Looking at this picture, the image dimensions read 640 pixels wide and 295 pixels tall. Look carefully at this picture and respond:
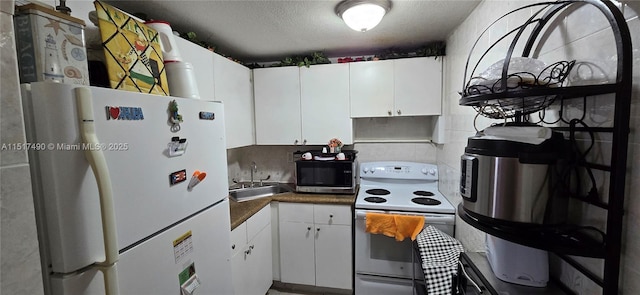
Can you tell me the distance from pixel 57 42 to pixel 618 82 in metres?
1.58

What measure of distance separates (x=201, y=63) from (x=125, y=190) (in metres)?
1.23

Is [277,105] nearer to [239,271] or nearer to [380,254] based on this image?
[239,271]

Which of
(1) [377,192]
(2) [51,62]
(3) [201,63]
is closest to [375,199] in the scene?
(1) [377,192]

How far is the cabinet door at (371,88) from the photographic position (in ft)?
7.66

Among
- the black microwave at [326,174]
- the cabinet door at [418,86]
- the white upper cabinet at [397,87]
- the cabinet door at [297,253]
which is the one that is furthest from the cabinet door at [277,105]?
the cabinet door at [418,86]

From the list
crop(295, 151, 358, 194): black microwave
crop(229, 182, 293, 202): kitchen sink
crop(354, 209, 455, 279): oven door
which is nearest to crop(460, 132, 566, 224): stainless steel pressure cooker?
crop(354, 209, 455, 279): oven door

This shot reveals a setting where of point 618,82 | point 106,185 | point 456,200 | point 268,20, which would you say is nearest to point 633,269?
point 618,82

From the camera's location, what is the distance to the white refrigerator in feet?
2.13

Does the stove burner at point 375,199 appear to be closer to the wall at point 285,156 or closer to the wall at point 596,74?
the wall at point 285,156

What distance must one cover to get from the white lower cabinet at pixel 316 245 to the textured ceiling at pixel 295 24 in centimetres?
140

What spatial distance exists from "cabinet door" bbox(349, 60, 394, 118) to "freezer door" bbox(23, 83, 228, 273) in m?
1.48

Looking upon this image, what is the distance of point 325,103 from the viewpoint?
97.0 inches

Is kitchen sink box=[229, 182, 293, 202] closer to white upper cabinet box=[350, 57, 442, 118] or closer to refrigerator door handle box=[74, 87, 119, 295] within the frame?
white upper cabinet box=[350, 57, 442, 118]

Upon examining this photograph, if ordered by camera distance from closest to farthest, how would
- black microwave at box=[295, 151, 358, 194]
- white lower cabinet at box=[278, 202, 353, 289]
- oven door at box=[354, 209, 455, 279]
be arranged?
1. oven door at box=[354, 209, 455, 279]
2. white lower cabinet at box=[278, 202, 353, 289]
3. black microwave at box=[295, 151, 358, 194]
